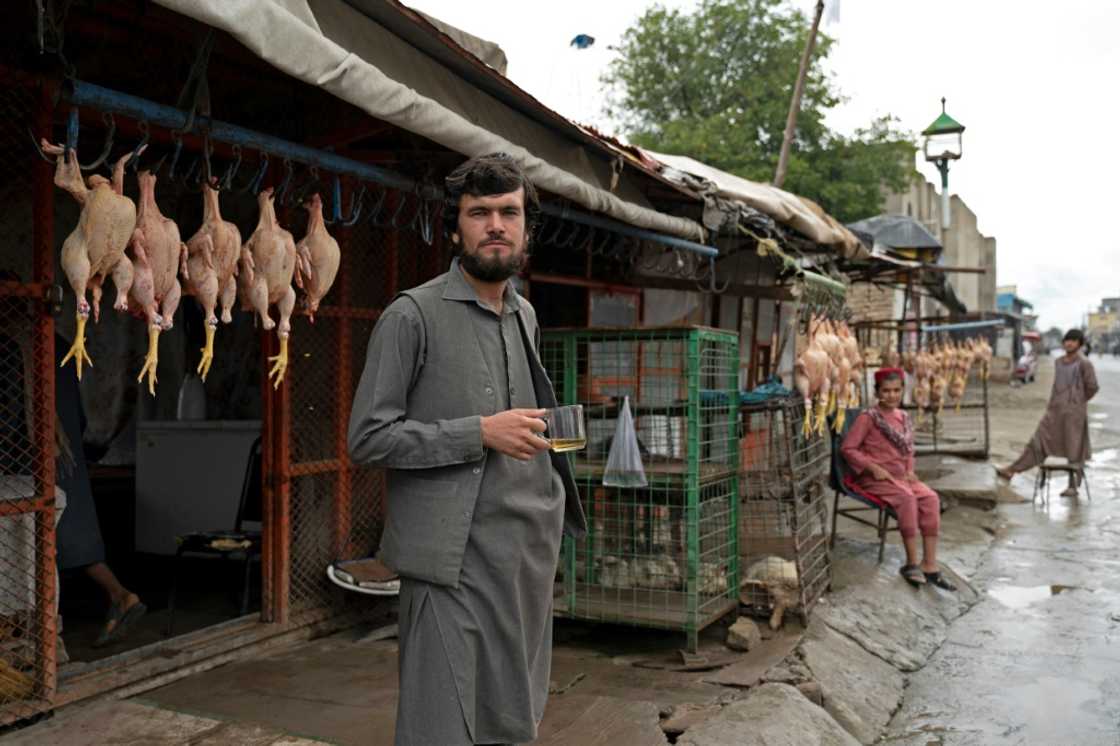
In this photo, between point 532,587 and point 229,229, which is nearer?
point 532,587

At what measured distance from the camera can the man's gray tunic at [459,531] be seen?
220 cm

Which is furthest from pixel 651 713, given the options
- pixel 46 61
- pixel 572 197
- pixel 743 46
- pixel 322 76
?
pixel 743 46

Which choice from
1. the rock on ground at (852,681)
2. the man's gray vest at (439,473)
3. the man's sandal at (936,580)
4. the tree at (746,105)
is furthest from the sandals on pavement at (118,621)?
the tree at (746,105)

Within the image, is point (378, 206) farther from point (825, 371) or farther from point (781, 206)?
point (781, 206)

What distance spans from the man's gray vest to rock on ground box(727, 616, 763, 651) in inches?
118

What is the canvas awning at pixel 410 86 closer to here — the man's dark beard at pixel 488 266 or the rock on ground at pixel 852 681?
the man's dark beard at pixel 488 266

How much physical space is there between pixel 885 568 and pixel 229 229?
567 centimetres

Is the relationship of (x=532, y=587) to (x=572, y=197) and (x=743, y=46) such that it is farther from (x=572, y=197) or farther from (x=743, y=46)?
(x=743, y=46)

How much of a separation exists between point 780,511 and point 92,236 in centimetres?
440

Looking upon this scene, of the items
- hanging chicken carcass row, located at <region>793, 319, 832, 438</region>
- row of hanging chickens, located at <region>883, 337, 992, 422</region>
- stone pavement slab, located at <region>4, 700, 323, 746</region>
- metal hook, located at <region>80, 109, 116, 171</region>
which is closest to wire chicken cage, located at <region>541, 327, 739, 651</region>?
hanging chicken carcass row, located at <region>793, 319, 832, 438</region>

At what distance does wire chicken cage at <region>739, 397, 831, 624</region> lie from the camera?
5.54 metres

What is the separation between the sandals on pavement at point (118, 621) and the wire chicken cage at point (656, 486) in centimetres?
222

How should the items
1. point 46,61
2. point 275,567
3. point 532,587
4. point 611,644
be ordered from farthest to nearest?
point 611,644 → point 275,567 → point 46,61 → point 532,587

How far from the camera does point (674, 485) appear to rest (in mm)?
5035
